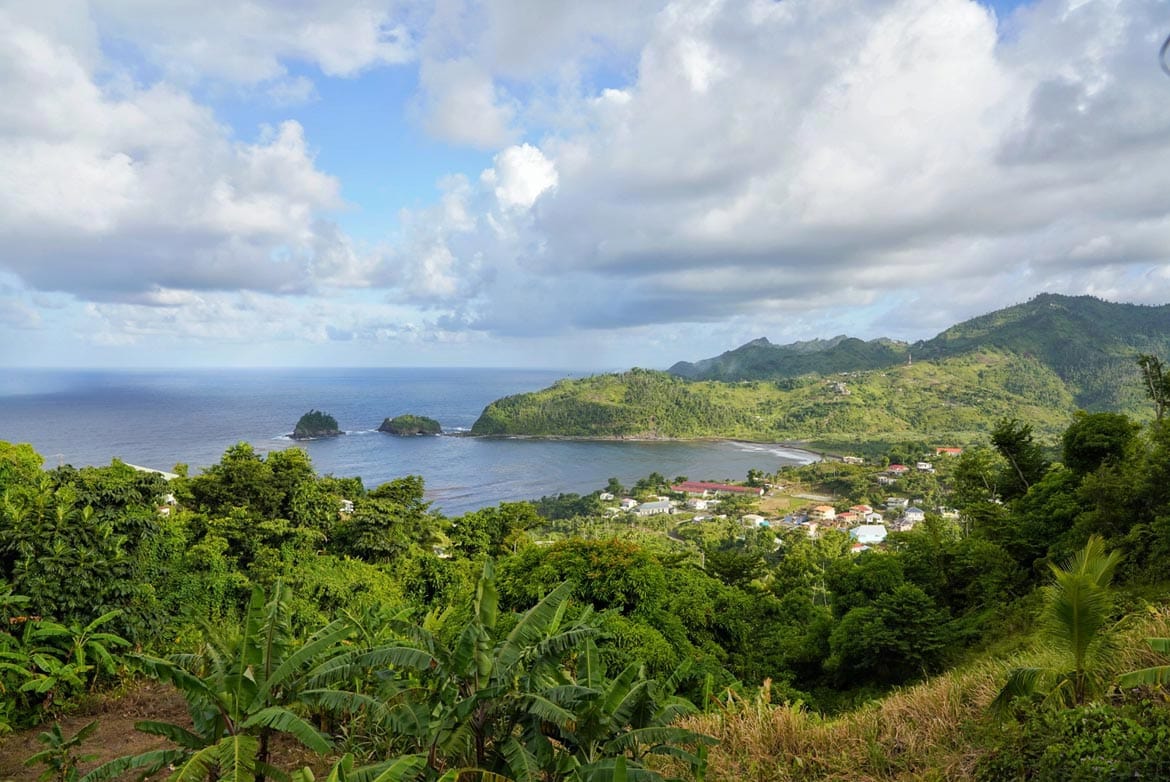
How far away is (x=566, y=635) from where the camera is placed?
380cm

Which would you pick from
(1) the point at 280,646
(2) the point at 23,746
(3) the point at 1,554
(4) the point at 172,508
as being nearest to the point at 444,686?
(1) the point at 280,646

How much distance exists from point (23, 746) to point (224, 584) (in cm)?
763

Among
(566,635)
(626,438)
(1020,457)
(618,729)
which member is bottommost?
(626,438)

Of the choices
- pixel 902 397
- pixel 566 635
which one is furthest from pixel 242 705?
pixel 902 397

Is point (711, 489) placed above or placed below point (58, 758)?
below

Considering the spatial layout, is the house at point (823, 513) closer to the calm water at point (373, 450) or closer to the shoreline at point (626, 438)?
the calm water at point (373, 450)

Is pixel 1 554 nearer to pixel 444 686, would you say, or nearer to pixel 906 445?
pixel 444 686

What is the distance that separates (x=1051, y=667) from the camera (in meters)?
4.30

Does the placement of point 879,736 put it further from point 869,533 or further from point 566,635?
point 869,533

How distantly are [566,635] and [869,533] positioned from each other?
174 feet

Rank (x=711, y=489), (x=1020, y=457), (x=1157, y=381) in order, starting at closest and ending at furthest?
1. (x=1157, y=381)
2. (x=1020, y=457)
3. (x=711, y=489)

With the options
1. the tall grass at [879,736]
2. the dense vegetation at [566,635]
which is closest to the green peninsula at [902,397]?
the dense vegetation at [566,635]

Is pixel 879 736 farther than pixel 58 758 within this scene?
Yes

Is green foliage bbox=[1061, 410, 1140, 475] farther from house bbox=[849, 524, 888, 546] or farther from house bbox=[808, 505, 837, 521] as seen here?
house bbox=[808, 505, 837, 521]
